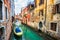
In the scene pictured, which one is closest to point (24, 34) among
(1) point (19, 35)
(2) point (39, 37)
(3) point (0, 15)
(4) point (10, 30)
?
(1) point (19, 35)

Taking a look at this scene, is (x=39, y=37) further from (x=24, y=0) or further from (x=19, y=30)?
(x=24, y=0)

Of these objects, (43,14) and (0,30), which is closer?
(0,30)

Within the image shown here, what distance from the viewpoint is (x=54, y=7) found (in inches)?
120

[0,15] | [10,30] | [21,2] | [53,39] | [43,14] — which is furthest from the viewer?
[10,30]

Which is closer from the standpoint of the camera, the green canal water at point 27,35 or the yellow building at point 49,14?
the yellow building at point 49,14

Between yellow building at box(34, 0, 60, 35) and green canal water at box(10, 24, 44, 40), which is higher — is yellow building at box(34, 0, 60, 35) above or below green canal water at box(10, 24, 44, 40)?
above

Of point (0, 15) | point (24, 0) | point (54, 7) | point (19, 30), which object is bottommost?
point (19, 30)

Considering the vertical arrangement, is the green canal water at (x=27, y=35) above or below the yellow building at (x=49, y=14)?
below

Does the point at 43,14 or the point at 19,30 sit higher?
the point at 43,14

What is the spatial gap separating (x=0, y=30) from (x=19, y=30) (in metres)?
0.71

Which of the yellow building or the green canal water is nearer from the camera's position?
the yellow building

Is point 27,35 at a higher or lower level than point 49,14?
lower

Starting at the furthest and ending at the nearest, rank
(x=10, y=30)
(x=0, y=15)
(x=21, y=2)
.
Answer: (x=10, y=30)
(x=21, y=2)
(x=0, y=15)

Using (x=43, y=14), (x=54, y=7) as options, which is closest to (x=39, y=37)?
(x=43, y=14)
